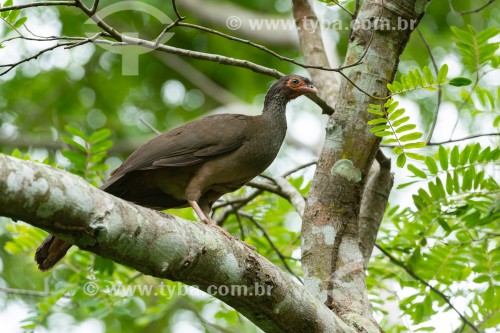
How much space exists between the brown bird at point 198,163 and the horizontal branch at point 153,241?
1546 mm

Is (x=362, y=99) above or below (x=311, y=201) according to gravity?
above

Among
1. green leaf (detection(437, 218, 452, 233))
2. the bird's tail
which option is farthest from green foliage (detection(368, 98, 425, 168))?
the bird's tail

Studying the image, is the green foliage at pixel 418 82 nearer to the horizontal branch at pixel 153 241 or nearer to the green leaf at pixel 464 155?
the green leaf at pixel 464 155

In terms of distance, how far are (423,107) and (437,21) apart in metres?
1.54

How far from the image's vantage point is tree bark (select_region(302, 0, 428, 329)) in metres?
4.90

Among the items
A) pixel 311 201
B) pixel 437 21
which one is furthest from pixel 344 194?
pixel 437 21

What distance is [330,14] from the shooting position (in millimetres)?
11188

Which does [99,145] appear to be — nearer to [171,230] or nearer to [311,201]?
[311,201]

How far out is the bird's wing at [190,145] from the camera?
214 inches

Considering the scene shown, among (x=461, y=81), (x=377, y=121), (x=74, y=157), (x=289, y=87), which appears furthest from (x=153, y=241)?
(x=289, y=87)

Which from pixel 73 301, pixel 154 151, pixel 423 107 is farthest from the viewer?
pixel 423 107

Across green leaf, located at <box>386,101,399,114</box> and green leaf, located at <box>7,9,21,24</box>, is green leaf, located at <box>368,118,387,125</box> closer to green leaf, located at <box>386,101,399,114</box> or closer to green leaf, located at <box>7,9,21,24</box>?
green leaf, located at <box>386,101,399,114</box>

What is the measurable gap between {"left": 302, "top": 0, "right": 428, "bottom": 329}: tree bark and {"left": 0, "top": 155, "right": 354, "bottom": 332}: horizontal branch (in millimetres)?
595

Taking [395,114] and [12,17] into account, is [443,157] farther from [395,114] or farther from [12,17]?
[12,17]
